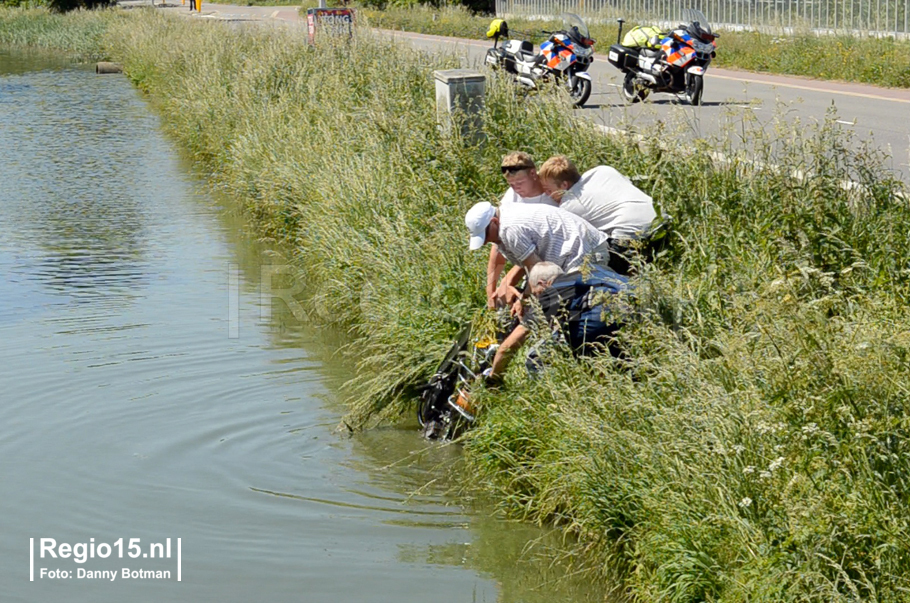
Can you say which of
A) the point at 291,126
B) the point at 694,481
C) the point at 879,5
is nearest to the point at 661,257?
the point at 694,481

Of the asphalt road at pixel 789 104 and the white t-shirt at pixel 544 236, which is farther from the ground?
the asphalt road at pixel 789 104

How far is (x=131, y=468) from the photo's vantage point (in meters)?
7.11

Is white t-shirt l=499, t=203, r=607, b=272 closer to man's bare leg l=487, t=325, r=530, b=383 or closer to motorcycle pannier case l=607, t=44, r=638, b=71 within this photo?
man's bare leg l=487, t=325, r=530, b=383

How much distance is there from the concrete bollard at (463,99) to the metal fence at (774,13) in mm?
17570

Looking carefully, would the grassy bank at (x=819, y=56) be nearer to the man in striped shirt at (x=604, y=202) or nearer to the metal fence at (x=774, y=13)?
the metal fence at (x=774, y=13)

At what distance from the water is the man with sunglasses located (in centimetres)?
93

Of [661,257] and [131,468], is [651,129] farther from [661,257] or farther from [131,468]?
[131,468]

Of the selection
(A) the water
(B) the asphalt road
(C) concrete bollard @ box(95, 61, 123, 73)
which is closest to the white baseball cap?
(A) the water

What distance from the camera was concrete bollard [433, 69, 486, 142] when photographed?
978 cm

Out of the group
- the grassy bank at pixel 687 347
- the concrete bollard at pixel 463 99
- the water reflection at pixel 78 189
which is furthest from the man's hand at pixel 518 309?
the water reflection at pixel 78 189

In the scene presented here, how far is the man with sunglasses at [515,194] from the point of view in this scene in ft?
22.7

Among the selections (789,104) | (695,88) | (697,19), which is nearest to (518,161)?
(789,104)

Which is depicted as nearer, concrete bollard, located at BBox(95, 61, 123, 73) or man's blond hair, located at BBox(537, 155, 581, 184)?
man's blond hair, located at BBox(537, 155, 581, 184)

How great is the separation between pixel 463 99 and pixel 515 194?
277cm
